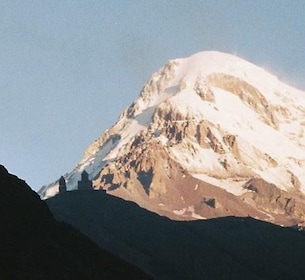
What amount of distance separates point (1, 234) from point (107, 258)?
→ 868 inches

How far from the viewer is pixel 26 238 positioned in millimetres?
147125

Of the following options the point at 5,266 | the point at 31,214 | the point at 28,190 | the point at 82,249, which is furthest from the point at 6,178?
the point at 5,266

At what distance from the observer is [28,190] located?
599 ft

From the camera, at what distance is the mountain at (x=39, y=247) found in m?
130

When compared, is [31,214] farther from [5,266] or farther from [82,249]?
[5,266]

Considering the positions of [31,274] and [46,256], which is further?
[46,256]

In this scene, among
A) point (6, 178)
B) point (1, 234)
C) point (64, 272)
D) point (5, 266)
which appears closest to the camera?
point (5, 266)

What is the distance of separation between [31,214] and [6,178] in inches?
649

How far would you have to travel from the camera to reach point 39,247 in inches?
5669

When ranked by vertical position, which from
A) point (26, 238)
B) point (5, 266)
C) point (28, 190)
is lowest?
point (5, 266)

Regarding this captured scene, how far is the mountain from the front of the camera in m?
130

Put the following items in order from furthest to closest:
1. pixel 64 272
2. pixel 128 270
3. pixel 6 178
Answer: pixel 6 178, pixel 128 270, pixel 64 272

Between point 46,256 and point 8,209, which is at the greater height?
point 8,209

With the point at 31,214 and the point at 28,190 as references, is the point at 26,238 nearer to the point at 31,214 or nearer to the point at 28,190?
the point at 31,214
